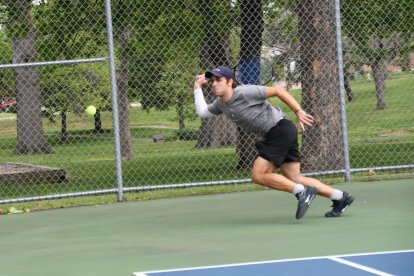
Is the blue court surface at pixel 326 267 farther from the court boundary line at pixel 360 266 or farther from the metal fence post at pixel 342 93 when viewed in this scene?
the metal fence post at pixel 342 93

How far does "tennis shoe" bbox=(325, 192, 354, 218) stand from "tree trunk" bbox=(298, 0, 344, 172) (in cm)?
439

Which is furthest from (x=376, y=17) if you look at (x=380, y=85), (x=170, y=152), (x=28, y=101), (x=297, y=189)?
(x=380, y=85)

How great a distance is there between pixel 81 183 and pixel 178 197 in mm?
4742

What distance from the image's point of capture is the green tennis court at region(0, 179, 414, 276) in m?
7.90

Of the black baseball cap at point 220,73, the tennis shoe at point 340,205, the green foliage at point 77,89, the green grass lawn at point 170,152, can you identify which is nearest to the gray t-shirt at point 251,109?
the black baseball cap at point 220,73

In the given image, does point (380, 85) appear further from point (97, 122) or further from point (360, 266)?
point (360, 266)

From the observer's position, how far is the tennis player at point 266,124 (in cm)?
949

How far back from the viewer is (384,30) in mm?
21000

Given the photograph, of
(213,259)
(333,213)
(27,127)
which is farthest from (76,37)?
(27,127)

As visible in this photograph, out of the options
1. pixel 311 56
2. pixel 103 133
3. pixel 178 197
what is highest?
pixel 311 56

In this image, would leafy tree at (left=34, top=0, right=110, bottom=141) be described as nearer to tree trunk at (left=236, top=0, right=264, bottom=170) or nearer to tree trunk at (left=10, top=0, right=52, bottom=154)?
tree trunk at (left=236, top=0, right=264, bottom=170)

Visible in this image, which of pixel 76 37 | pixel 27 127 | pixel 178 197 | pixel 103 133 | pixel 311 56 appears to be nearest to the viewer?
pixel 178 197

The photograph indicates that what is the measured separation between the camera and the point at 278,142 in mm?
9633

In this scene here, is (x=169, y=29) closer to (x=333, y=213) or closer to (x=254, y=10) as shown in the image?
(x=254, y=10)
